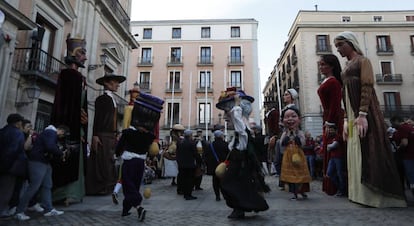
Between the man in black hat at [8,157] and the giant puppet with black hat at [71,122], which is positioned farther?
the giant puppet with black hat at [71,122]

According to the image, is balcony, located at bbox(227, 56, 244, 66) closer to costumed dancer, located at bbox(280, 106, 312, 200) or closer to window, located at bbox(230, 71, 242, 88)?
window, located at bbox(230, 71, 242, 88)

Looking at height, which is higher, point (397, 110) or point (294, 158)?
point (397, 110)

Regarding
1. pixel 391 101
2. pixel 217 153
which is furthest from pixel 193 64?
pixel 217 153

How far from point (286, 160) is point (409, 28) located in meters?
32.9

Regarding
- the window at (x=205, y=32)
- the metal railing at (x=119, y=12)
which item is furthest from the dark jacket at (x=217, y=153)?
the window at (x=205, y=32)

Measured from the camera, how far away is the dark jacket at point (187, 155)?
7.07 metres

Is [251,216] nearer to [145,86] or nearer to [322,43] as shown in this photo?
[322,43]

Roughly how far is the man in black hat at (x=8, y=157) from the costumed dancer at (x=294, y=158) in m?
4.74

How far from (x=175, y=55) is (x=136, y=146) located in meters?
31.6

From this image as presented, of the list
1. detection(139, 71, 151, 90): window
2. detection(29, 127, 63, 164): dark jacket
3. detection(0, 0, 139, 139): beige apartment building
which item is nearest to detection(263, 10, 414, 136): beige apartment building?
detection(139, 71, 151, 90): window

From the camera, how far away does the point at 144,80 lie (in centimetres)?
3428

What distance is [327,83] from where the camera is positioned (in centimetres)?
566

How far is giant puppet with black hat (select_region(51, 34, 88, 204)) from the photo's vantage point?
5391 millimetres

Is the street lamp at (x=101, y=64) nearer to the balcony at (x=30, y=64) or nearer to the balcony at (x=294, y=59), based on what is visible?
the balcony at (x=30, y=64)
